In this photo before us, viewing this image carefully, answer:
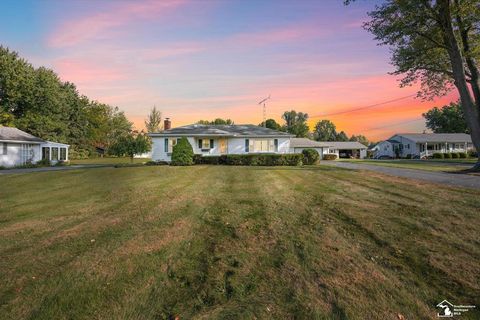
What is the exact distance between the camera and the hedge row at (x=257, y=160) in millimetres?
26266

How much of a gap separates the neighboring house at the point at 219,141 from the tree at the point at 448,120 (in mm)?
61805

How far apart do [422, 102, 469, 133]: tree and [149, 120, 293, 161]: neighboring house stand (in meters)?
61.8

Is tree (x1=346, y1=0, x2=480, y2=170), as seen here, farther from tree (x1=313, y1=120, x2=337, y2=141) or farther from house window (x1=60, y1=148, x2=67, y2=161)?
tree (x1=313, y1=120, x2=337, y2=141)

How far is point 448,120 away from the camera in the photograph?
245ft

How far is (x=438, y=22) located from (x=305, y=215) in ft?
68.7

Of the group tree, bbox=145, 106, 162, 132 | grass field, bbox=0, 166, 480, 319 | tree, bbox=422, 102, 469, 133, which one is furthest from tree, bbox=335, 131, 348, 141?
Result: grass field, bbox=0, 166, 480, 319

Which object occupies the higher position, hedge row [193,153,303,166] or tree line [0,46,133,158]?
tree line [0,46,133,158]

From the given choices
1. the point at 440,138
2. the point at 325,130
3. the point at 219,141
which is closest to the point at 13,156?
the point at 219,141

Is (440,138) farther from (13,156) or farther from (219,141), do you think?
(13,156)

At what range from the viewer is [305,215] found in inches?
296

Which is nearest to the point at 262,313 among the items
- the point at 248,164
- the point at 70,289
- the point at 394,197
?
the point at 70,289

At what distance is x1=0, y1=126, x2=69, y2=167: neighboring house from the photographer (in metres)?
A: 29.7

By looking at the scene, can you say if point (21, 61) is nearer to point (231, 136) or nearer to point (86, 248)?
point (231, 136)

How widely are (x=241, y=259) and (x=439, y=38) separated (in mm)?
25803
